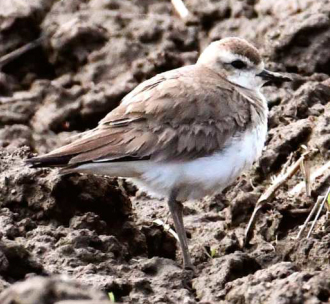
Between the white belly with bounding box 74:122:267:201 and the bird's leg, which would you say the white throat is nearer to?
the white belly with bounding box 74:122:267:201

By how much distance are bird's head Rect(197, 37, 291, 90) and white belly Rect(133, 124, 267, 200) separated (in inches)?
27.6

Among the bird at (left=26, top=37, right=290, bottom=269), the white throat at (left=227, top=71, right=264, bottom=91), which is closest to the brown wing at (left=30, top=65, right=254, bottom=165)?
the bird at (left=26, top=37, right=290, bottom=269)

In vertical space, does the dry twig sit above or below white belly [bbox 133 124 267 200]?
below

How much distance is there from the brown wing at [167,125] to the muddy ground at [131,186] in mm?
373

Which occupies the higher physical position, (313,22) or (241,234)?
(313,22)

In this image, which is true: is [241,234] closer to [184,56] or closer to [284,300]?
[284,300]

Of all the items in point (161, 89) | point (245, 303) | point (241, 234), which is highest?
point (161, 89)

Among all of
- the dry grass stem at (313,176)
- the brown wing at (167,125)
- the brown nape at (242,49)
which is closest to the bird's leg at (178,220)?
the brown wing at (167,125)

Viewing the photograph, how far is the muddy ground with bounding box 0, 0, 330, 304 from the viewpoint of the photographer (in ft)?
16.3

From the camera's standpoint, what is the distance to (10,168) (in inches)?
242

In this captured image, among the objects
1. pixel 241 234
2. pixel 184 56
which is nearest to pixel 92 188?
pixel 241 234

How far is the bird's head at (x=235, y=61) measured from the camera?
656 centimetres

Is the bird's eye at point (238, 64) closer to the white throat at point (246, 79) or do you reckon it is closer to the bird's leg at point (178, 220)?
the white throat at point (246, 79)

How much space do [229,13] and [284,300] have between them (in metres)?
4.76
